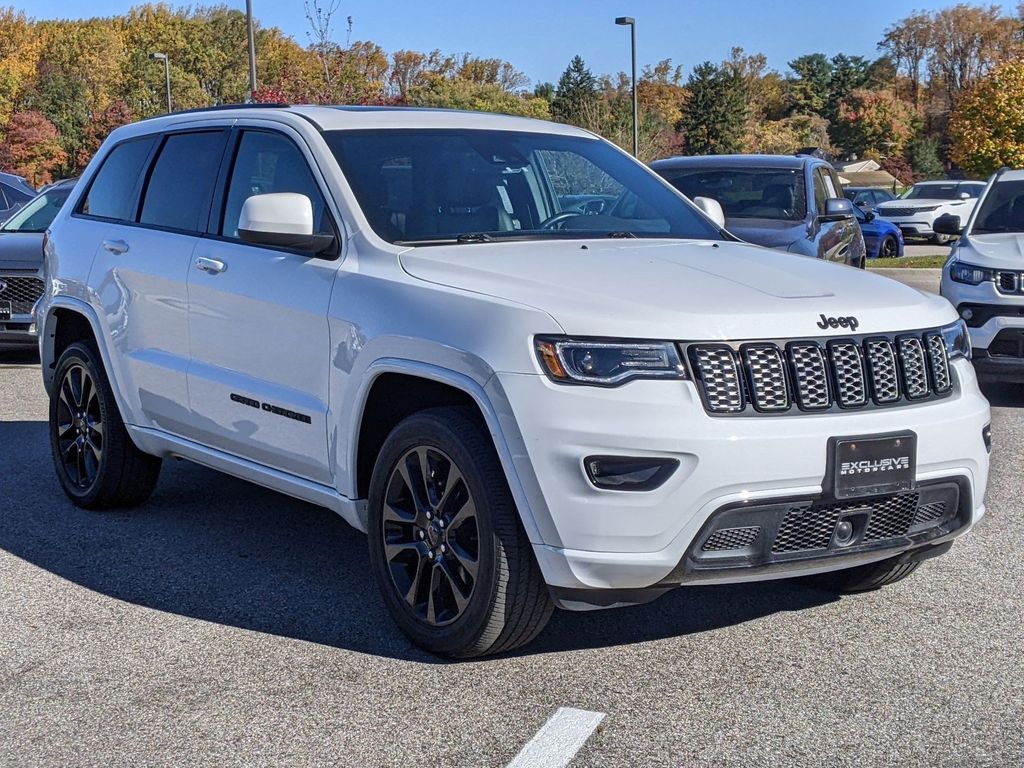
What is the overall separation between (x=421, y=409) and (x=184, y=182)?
2.03 metres

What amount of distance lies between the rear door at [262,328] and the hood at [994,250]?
233 inches

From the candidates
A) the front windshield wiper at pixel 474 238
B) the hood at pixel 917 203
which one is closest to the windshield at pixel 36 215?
the front windshield wiper at pixel 474 238

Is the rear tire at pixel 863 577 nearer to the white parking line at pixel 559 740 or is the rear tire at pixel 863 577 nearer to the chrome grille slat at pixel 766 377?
the chrome grille slat at pixel 766 377

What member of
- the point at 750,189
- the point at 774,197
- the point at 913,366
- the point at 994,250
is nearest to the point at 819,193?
the point at 774,197

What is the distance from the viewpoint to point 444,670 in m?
4.48

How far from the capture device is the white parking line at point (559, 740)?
3729 mm

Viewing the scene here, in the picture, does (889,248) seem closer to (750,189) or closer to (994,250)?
(750,189)

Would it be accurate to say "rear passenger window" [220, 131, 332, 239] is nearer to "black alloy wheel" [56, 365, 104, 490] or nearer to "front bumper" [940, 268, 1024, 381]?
"black alloy wheel" [56, 365, 104, 490]

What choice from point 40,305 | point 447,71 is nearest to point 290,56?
point 447,71

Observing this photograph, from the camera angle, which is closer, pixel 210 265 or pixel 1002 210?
pixel 210 265

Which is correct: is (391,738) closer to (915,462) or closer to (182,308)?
(915,462)

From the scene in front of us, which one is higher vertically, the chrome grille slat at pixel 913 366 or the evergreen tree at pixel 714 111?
the evergreen tree at pixel 714 111

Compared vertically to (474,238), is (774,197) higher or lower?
lower

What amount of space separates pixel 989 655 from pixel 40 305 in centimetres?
484
